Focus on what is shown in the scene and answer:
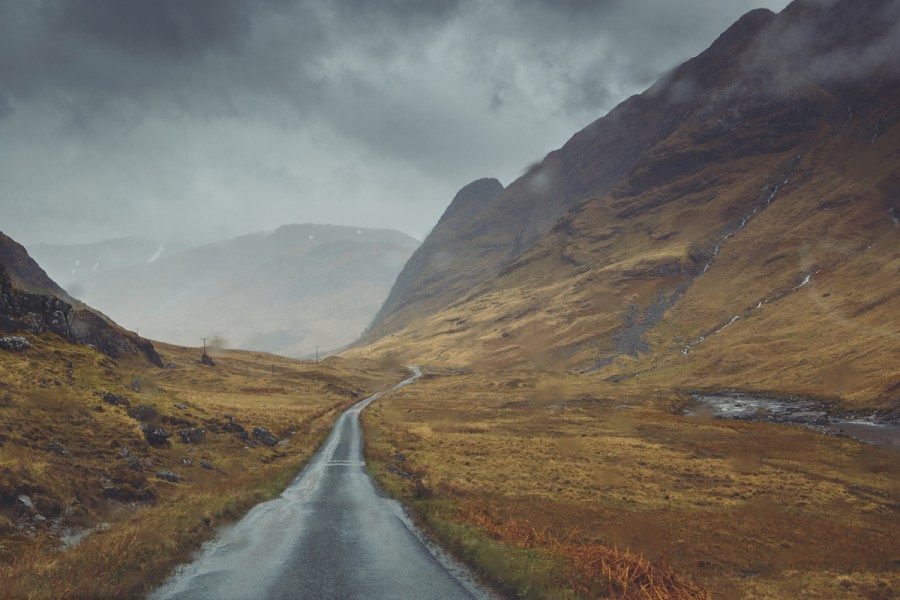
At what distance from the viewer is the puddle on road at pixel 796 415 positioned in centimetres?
5720

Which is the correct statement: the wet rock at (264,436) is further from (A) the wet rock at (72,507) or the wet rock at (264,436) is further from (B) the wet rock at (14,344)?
(A) the wet rock at (72,507)

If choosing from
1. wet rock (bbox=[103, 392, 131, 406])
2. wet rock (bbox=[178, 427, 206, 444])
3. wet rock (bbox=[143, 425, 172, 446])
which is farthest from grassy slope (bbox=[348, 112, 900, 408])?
wet rock (bbox=[103, 392, 131, 406])

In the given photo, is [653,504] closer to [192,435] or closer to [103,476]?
[103,476]

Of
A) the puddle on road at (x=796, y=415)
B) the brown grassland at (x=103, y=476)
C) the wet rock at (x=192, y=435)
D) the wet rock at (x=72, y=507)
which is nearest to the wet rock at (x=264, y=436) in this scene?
the brown grassland at (x=103, y=476)

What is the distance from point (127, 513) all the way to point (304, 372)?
143029mm

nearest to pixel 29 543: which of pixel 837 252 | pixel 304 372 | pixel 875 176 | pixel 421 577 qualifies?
pixel 421 577

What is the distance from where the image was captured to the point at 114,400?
38.3 m

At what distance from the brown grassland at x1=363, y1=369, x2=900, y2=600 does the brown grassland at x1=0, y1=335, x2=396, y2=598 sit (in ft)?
31.5

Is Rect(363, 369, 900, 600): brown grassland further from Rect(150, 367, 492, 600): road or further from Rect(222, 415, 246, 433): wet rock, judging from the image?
Rect(222, 415, 246, 433): wet rock

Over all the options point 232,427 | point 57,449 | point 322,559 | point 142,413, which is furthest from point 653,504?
point 232,427

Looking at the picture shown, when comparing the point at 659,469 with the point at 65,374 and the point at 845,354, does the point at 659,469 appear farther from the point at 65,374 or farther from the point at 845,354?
the point at 845,354

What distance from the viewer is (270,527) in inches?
887

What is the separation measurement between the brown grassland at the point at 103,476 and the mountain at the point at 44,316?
274 cm

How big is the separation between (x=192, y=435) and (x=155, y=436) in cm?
601
